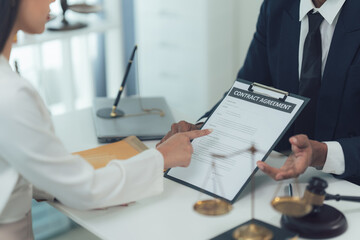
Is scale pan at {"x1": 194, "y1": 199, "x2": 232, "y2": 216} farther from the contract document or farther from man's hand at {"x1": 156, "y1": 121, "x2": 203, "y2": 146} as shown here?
man's hand at {"x1": 156, "y1": 121, "x2": 203, "y2": 146}

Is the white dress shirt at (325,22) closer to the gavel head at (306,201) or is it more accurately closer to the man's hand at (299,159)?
the man's hand at (299,159)

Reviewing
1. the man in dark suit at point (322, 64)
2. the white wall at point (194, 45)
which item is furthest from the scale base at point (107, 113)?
the white wall at point (194, 45)

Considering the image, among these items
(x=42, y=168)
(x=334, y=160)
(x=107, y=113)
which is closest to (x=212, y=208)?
(x=42, y=168)

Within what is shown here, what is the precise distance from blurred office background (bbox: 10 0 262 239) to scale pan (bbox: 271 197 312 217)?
190cm

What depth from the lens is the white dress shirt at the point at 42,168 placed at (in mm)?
1183

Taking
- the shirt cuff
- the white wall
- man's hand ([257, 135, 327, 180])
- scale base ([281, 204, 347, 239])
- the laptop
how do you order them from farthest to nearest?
the white wall → the laptop → the shirt cuff → man's hand ([257, 135, 327, 180]) → scale base ([281, 204, 347, 239])

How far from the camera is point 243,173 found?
1.49m

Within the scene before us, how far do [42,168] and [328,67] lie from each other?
100cm

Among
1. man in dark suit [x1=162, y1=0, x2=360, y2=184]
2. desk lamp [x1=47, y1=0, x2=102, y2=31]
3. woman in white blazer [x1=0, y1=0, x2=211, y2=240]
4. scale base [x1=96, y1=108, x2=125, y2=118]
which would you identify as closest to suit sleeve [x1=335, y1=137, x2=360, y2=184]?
man in dark suit [x1=162, y1=0, x2=360, y2=184]

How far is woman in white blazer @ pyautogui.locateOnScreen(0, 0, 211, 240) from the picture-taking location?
1185 mm

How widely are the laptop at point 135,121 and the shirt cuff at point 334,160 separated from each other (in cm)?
57

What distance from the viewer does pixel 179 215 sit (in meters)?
1.42

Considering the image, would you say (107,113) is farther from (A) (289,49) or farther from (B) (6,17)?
(B) (6,17)

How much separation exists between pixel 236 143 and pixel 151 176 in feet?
0.88
